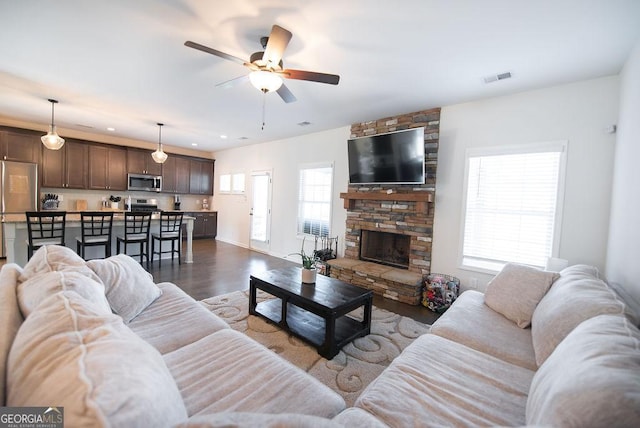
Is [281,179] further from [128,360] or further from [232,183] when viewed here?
[128,360]

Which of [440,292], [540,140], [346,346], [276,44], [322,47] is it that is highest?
[322,47]

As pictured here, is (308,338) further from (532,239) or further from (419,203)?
(532,239)

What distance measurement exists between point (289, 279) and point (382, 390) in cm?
178

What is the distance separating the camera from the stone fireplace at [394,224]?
3834 millimetres

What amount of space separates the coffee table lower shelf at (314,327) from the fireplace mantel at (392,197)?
1.95 meters

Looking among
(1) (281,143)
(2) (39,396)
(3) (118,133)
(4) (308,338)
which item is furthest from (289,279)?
(3) (118,133)

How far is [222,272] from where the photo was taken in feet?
15.4

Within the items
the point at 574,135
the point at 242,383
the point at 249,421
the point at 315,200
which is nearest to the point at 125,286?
the point at 242,383

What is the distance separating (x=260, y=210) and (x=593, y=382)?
6501 mm

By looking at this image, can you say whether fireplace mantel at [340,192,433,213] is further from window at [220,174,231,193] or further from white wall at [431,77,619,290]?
window at [220,174,231,193]

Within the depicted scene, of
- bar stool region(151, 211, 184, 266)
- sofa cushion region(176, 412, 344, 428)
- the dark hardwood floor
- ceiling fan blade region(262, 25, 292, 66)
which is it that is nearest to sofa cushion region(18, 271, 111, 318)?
sofa cushion region(176, 412, 344, 428)

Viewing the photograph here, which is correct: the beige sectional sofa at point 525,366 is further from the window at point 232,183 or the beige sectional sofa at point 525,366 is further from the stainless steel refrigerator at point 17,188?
the stainless steel refrigerator at point 17,188

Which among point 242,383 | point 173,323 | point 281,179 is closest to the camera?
point 242,383

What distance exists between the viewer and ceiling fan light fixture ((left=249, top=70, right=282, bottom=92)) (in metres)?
2.17
